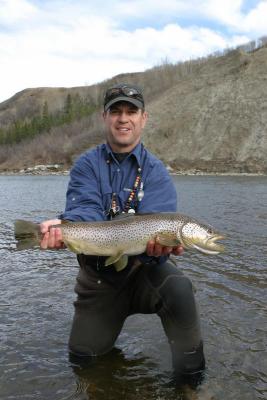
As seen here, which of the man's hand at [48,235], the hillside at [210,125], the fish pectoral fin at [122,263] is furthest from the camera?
the hillside at [210,125]

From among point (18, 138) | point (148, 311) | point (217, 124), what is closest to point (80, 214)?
point (148, 311)

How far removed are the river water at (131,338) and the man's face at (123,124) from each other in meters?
2.29

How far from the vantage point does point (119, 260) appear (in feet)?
14.1

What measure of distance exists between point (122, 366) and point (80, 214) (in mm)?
1698

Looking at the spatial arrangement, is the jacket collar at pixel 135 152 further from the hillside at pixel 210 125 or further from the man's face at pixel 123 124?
the hillside at pixel 210 125

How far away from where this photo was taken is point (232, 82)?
60.9 m

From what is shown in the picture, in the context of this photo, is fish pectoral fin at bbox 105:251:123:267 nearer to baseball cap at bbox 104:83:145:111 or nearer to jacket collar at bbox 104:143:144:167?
jacket collar at bbox 104:143:144:167

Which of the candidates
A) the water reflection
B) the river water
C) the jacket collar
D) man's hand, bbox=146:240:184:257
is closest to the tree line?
the river water

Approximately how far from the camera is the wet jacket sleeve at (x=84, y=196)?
4461mm

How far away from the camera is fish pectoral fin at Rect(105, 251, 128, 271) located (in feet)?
13.9

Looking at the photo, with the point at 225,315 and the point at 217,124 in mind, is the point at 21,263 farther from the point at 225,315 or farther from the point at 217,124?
the point at 217,124

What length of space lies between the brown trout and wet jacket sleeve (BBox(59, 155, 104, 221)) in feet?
0.71

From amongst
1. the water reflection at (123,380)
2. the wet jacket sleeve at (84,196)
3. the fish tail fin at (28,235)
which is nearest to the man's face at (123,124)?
the wet jacket sleeve at (84,196)

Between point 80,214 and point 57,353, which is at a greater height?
point 80,214
